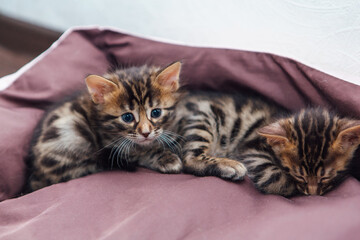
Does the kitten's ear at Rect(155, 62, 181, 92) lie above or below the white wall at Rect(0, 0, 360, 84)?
below

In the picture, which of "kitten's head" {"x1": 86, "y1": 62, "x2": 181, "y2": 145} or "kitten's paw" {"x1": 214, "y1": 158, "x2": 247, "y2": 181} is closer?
"kitten's paw" {"x1": 214, "y1": 158, "x2": 247, "y2": 181}

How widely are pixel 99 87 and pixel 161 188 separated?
527 mm

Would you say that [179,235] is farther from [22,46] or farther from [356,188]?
[22,46]

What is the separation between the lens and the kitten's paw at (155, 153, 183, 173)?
1527 millimetres

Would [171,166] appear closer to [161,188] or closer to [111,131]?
[161,188]

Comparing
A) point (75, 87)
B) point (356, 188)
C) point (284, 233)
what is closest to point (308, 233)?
point (284, 233)

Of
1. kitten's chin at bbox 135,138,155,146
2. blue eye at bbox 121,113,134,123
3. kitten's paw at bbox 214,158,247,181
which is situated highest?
blue eye at bbox 121,113,134,123

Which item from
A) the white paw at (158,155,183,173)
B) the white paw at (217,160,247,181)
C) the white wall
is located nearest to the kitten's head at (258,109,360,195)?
the white paw at (217,160,247,181)

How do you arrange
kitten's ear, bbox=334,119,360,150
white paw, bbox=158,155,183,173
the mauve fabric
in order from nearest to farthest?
the mauve fabric → kitten's ear, bbox=334,119,360,150 → white paw, bbox=158,155,183,173

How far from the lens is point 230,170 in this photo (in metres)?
1.43

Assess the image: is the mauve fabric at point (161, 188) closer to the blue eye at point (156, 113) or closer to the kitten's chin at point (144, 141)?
the kitten's chin at point (144, 141)

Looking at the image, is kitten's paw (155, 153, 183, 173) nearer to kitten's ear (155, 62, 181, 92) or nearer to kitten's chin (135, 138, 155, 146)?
kitten's chin (135, 138, 155, 146)

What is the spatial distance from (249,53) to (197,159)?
573 millimetres

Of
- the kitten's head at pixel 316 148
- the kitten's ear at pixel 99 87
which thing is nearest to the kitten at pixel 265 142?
the kitten's head at pixel 316 148
